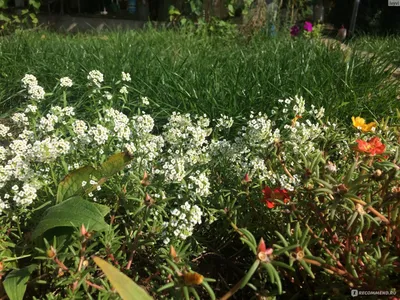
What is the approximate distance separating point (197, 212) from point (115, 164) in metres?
0.37

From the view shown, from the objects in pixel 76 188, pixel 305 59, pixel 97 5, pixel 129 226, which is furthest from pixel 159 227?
pixel 97 5

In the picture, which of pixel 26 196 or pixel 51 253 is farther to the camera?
pixel 26 196

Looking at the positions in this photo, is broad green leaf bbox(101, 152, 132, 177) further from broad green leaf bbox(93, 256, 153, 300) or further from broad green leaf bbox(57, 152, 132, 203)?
broad green leaf bbox(93, 256, 153, 300)

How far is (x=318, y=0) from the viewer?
376 inches

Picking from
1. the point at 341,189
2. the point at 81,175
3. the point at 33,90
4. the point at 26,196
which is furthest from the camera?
the point at 33,90

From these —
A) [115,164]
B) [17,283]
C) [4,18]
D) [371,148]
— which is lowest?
[17,283]

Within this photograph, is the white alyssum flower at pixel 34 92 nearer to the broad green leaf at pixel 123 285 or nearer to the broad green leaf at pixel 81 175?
the broad green leaf at pixel 81 175

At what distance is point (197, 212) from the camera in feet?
4.40

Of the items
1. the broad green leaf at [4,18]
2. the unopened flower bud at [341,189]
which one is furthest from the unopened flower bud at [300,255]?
the broad green leaf at [4,18]

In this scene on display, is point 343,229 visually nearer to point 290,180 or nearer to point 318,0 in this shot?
point 290,180

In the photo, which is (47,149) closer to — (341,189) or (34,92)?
(34,92)

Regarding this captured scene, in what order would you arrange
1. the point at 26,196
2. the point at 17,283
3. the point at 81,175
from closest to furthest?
the point at 17,283 < the point at 26,196 < the point at 81,175

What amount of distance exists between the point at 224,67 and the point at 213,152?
69.3 inches

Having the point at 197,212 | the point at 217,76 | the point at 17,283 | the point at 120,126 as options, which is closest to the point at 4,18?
the point at 217,76
